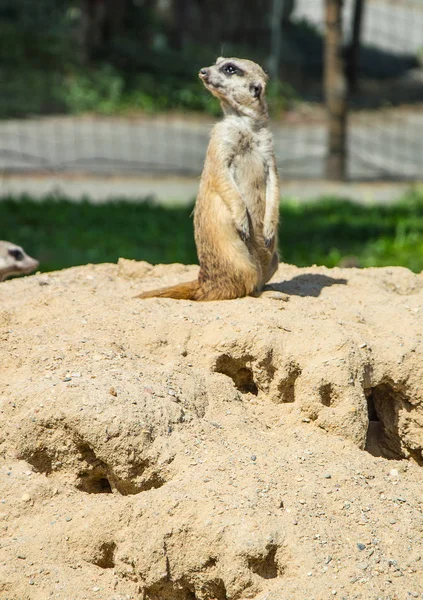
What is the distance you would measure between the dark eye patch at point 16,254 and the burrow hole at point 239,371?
2.69 meters

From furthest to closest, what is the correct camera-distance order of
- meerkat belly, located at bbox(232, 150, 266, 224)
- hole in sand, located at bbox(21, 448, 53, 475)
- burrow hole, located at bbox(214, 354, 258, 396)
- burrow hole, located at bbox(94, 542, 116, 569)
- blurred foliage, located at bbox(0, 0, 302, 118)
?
blurred foliage, located at bbox(0, 0, 302, 118)
meerkat belly, located at bbox(232, 150, 266, 224)
burrow hole, located at bbox(214, 354, 258, 396)
hole in sand, located at bbox(21, 448, 53, 475)
burrow hole, located at bbox(94, 542, 116, 569)

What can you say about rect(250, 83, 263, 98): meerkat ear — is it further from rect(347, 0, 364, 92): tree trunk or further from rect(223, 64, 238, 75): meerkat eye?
rect(347, 0, 364, 92): tree trunk

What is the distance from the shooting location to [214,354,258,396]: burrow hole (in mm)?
3307

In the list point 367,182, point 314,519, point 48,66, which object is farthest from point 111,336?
point 48,66

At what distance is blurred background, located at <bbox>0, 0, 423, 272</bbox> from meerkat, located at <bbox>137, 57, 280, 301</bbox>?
1.22m

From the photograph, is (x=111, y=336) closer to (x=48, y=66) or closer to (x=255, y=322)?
(x=255, y=322)

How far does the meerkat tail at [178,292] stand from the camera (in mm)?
3918

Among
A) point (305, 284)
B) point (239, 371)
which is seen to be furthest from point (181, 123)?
point (239, 371)

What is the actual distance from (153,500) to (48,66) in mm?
15981

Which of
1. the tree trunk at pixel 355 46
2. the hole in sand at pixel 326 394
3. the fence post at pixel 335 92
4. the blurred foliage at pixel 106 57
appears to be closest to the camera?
the hole in sand at pixel 326 394

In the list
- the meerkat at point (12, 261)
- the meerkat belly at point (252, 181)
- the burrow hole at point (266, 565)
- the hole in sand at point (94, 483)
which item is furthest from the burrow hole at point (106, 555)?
the meerkat at point (12, 261)

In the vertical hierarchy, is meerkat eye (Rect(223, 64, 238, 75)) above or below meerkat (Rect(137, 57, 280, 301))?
above

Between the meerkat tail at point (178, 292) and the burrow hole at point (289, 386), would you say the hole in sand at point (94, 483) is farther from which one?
the meerkat tail at point (178, 292)

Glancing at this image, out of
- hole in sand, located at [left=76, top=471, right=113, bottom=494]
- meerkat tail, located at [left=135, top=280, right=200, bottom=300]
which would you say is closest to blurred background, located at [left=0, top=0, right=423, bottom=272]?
meerkat tail, located at [left=135, top=280, right=200, bottom=300]
